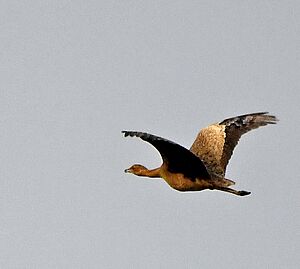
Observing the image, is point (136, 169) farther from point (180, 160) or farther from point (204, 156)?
point (180, 160)

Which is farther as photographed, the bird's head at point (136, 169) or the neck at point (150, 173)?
the bird's head at point (136, 169)

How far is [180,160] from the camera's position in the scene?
3195 cm

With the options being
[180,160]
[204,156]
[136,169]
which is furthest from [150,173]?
[180,160]

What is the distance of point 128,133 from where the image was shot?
1109 inches

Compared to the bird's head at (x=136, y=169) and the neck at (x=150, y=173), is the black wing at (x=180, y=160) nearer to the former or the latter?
the neck at (x=150, y=173)

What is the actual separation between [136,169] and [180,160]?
401 centimetres

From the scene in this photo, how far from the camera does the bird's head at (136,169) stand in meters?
35.4

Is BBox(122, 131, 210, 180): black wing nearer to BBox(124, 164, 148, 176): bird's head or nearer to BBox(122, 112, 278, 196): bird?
BBox(122, 112, 278, 196): bird

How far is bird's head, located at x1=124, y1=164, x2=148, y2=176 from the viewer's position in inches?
1394

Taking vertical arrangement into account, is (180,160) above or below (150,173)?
below

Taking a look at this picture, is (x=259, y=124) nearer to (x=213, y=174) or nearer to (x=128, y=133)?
(x=213, y=174)

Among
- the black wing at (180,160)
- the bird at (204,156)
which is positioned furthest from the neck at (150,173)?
the black wing at (180,160)

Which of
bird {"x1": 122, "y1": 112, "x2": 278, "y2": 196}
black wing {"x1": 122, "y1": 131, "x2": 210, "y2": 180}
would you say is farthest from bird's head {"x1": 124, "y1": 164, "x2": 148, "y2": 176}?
black wing {"x1": 122, "y1": 131, "x2": 210, "y2": 180}

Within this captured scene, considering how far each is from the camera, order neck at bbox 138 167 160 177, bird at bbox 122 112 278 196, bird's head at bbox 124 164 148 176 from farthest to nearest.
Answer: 1. bird's head at bbox 124 164 148 176
2. neck at bbox 138 167 160 177
3. bird at bbox 122 112 278 196
